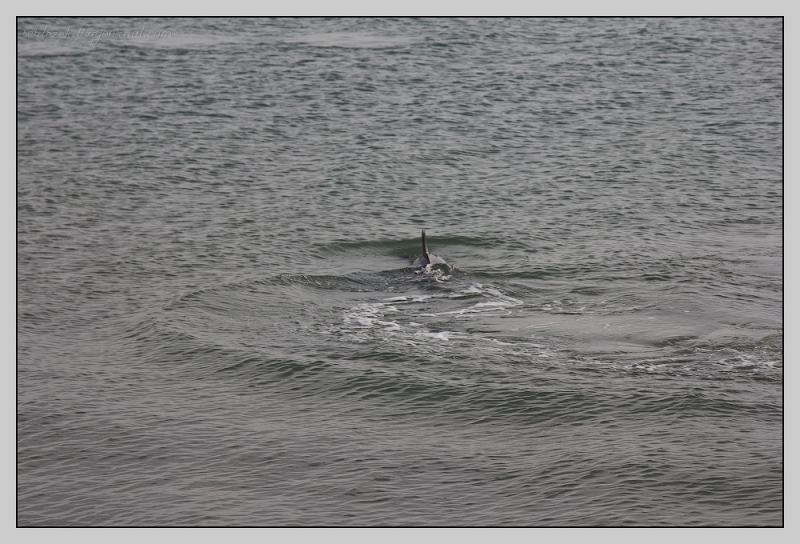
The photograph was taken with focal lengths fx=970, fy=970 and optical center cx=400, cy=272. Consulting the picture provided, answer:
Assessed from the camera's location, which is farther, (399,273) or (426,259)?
(426,259)

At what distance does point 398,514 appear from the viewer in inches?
1103

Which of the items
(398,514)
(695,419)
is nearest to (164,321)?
(398,514)

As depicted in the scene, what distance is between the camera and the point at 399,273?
48.0m

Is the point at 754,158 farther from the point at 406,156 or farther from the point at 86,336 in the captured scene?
the point at 86,336

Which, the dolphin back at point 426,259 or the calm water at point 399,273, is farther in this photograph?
the dolphin back at point 426,259

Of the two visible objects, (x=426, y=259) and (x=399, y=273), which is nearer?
(x=399, y=273)

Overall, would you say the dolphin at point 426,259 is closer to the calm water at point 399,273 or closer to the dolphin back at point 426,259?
the dolphin back at point 426,259

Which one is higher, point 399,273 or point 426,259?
point 426,259

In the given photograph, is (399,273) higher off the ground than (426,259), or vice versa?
(426,259)

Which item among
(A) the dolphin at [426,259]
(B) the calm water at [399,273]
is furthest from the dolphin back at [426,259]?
(B) the calm water at [399,273]

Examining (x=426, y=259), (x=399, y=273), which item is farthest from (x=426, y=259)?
(x=399, y=273)

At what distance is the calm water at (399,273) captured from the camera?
30.2 metres

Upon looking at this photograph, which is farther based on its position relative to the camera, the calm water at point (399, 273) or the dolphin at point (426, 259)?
the dolphin at point (426, 259)

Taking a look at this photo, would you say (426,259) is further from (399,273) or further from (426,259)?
A: (399,273)
